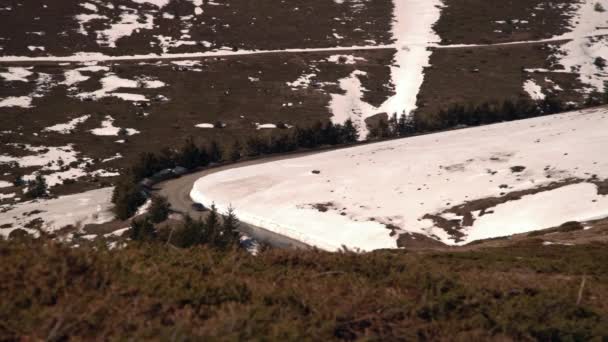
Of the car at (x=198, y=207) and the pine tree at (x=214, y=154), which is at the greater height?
the pine tree at (x=214, y=154)

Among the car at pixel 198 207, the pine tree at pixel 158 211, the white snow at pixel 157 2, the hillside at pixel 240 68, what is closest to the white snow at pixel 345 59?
the hillside at pixel 240 68

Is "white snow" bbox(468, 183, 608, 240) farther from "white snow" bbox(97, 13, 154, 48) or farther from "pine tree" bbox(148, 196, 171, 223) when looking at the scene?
"white snow" bbox(97, 13, 154, 48)

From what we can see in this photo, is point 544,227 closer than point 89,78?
Yes

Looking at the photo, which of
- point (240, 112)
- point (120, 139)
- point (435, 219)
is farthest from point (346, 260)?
point (240, 112)

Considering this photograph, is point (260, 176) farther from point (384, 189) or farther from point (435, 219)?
point (435, 219)

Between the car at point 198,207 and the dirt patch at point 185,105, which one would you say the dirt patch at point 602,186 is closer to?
the car at point 198,207

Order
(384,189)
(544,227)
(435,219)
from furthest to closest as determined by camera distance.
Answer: (384,189), (435,219), (544,227)

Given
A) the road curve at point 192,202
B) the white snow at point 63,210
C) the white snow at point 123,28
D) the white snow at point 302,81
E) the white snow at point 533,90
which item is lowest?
the road curve at point 192,202
